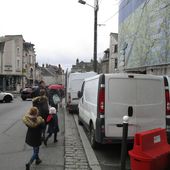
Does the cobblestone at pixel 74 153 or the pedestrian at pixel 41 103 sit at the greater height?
the pedestrian at pixel 41 103

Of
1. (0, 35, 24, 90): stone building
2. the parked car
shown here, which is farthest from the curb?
(0, 35, 24, 90): stone building

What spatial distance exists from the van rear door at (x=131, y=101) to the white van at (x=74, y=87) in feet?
37.7

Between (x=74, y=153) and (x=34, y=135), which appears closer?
(x=34, y=135)

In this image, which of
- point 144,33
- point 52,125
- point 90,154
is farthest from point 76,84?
point 90,154

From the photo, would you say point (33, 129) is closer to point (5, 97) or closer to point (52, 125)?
point (52, 125)

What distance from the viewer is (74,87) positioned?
69.5ft

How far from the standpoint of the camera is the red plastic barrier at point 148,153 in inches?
238

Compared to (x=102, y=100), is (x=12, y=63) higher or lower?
higher

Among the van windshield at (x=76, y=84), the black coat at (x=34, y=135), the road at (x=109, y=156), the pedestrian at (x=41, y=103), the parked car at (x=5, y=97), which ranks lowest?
the road at (x=109, y=156)

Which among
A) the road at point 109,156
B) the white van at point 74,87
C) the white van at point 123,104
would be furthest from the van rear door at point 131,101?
the white van at point 74,87

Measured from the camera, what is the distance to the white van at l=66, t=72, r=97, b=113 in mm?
20761

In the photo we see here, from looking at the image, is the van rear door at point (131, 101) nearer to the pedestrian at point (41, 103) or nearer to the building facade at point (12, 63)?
the pedestrian at point (41, 103)

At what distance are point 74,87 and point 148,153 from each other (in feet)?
49.8

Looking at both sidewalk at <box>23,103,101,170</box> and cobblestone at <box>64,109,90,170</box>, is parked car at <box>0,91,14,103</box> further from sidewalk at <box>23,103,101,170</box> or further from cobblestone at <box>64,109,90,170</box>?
sidewalk at <box>23,103,101,170</box>
